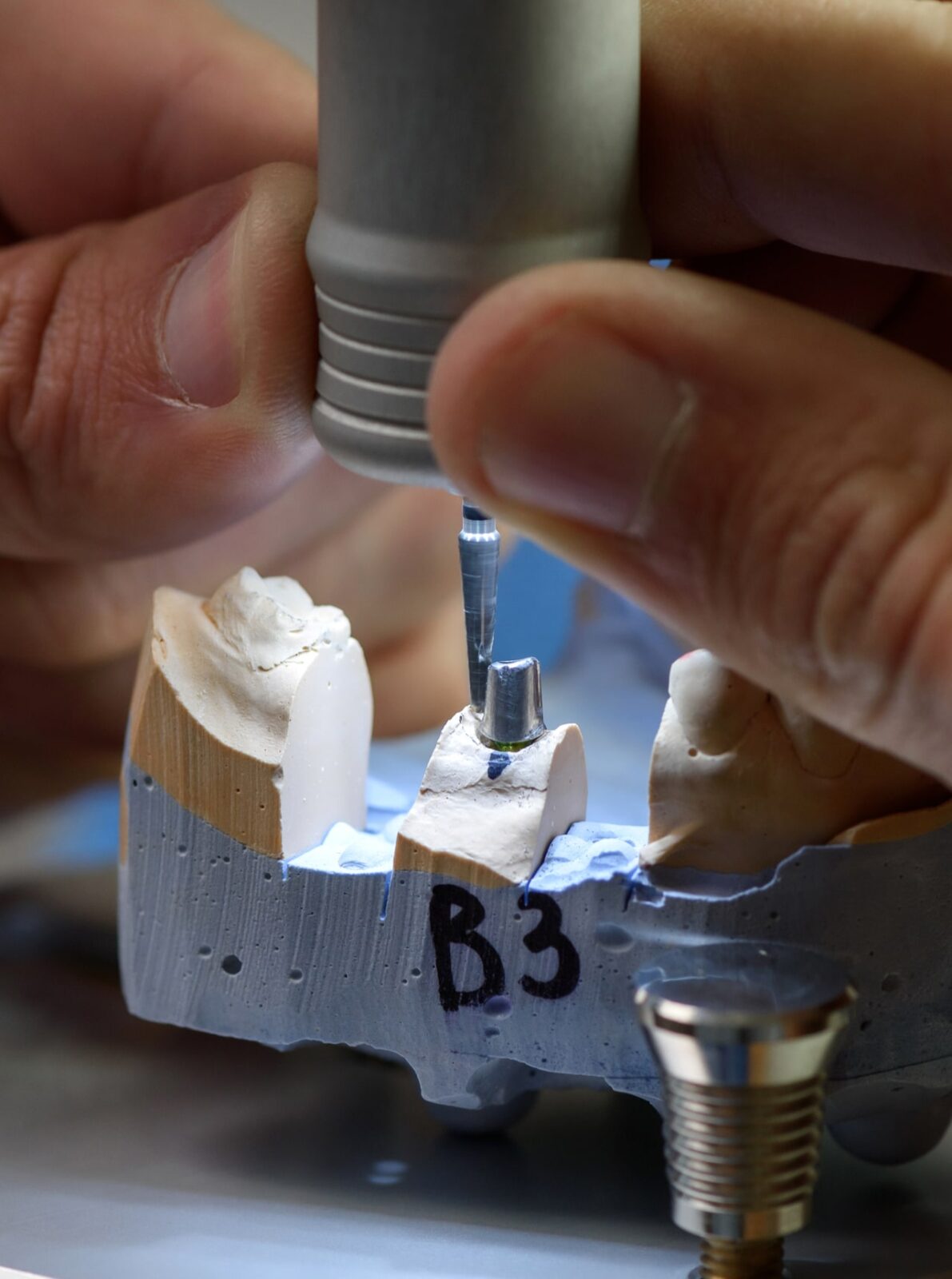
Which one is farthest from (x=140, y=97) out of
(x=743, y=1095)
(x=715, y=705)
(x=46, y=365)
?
(x=743, y=1095)

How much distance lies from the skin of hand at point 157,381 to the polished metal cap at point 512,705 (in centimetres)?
15

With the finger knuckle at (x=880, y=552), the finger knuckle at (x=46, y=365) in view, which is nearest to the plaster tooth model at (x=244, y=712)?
the finger knuckle at (x=46, y=365)

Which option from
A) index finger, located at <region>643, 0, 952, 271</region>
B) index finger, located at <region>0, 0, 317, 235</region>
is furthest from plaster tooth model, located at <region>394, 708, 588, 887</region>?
index finger, located at <region>0, 0, 317, 235</region>

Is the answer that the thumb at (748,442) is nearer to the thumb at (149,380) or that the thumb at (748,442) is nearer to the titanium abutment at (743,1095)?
the titanium abutment at (743,1095)

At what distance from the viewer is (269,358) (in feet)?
2.27

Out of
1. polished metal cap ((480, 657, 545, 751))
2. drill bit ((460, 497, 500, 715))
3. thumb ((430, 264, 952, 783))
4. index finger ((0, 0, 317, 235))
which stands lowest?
polished metal cap ((480, 657, 545, 751))

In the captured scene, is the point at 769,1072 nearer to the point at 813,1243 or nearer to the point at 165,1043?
the point at 813,1243

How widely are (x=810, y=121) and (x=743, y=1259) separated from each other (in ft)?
1.46

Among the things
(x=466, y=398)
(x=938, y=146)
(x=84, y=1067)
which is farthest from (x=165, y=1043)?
(x=938, y=146)

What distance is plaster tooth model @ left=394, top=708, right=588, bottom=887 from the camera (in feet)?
2.17

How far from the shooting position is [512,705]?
69cm

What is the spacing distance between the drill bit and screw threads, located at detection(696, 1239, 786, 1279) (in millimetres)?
244

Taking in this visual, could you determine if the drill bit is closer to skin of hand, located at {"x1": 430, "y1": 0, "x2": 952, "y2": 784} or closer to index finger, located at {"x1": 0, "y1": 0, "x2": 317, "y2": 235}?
skin of hand, located at {"x1": 430, "y1": 0, "x2": 952, "y2": 784}

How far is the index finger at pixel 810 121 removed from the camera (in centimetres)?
64
